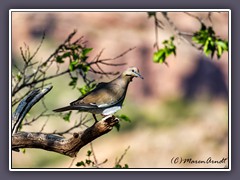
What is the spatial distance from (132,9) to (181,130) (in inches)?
70.9

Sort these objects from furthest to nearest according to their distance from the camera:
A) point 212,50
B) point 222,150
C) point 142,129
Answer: point 142,129, point 222,150, point 212,50

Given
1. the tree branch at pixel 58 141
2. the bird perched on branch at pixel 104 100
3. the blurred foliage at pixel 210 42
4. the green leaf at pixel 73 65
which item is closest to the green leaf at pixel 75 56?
the green leaf at pixel 73 65

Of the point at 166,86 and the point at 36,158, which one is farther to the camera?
the point at 166,86

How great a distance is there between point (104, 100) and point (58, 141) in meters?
0.46

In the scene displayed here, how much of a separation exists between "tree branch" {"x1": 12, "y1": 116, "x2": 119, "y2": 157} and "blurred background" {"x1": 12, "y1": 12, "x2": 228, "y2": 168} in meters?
0.61

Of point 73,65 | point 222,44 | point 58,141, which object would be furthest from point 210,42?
point 58,141

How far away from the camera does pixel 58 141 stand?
529 cm

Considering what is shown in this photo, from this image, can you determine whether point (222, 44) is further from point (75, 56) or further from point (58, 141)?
point (58, 141)

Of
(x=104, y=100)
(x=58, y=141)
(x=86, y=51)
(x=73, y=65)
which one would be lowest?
(x=58, y=141)

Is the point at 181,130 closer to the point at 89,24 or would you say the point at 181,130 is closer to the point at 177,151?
the point at 177,151

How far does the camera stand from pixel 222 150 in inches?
243

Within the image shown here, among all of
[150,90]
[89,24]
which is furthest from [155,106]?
[89,24]

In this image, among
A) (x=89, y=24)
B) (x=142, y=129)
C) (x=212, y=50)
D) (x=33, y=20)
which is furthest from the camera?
(x=142, y=129)

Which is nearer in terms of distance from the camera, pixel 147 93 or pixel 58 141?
pixel 58 141
